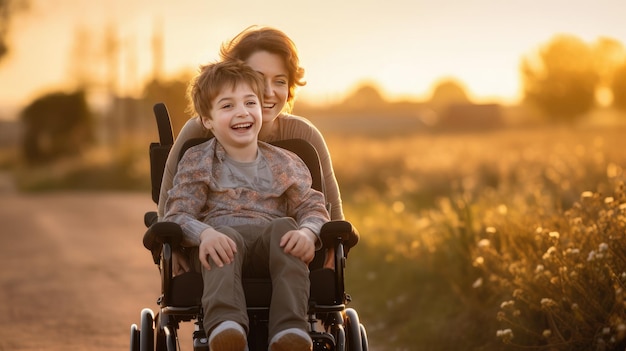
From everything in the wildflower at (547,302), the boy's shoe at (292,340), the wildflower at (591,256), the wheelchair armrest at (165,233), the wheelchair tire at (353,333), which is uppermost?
the wheelchair armrest at (165,233)

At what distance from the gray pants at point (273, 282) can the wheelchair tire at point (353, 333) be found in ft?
1.87

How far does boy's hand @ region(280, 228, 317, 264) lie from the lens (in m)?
4.70

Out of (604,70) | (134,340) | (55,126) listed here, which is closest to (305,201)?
(134,340)

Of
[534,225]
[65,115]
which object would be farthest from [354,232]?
[65,115]

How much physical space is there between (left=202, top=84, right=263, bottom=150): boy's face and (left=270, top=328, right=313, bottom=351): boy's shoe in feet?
3.28

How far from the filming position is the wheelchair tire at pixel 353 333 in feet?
16.8

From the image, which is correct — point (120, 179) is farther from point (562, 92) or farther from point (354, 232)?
point (562, 92)

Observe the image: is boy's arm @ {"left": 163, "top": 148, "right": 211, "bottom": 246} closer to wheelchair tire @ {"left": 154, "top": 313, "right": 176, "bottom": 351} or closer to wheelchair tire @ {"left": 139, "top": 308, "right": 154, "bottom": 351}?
wheelchair tire @ {"left": 154, "top": 313, "right": 176, "bottom": 351}

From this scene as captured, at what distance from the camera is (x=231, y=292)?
14.9ft

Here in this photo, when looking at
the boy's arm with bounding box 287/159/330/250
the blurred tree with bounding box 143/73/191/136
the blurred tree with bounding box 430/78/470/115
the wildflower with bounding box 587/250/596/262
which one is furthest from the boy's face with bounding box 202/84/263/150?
the blurred tree with bounding box 430/78/470/115

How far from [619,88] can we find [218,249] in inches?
3044

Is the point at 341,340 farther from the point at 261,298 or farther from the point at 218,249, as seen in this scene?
the point at 218,249

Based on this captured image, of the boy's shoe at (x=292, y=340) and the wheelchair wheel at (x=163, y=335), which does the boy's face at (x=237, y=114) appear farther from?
the boy's shoe at (x=292, y=340)

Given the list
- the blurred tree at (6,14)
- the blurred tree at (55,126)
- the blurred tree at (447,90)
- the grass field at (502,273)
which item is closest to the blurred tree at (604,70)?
the blurred tree at (55,126)
